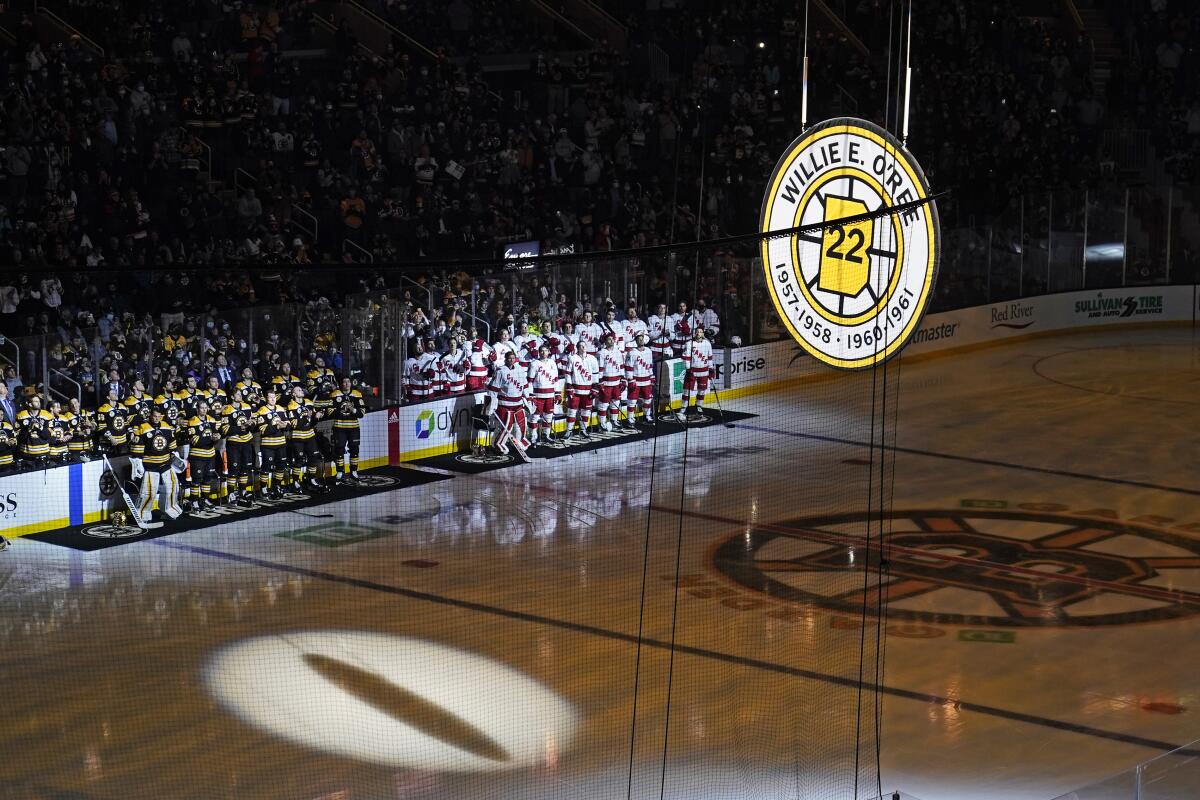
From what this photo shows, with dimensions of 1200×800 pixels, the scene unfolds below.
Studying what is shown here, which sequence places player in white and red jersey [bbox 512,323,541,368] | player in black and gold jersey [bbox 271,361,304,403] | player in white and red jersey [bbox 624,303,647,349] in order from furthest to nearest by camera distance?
player in white and red jersey [bbox 624,303,647,349] < player in white and red jersey [bbox 512,323,541,368] < player in black and gold jersey [bbox 271,361,304,403]

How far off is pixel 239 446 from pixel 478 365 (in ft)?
12.6

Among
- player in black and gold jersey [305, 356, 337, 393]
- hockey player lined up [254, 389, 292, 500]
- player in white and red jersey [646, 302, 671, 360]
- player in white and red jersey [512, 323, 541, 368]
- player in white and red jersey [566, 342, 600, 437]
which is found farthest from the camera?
player in white and red jersey [646, 302, 671, 360]

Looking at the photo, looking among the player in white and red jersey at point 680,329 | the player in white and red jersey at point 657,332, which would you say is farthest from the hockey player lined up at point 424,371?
the player in white and red jersey at point 680,329

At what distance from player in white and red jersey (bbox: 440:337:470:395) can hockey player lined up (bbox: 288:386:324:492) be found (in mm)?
2253

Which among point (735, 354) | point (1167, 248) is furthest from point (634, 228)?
point (1167, 248)

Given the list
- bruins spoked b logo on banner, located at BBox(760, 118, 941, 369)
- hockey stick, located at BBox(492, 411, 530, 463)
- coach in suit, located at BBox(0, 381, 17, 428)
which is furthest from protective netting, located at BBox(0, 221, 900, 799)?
bruins spoked b logo on banner, located at BBox(760, 118, 941, 369)

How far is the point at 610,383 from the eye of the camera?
20.5 meters

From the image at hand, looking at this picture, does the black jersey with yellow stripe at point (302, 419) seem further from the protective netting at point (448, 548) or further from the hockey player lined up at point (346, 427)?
the hockey player lined up at point (346, 427)

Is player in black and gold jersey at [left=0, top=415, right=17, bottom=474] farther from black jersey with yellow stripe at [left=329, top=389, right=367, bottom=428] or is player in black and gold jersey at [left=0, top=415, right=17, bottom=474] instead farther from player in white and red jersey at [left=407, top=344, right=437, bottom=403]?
player in white and red jersey at [left=407, top=344, right=437, bottom=403]

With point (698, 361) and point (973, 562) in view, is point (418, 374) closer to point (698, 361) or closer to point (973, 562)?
point (698, 361)

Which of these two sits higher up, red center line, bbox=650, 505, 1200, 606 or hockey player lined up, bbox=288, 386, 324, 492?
hockey player lined up, bbox=288, 386, 324, 492

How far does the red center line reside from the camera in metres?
13.6

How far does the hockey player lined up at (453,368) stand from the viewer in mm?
19469

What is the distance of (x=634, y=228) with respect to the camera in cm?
2408
